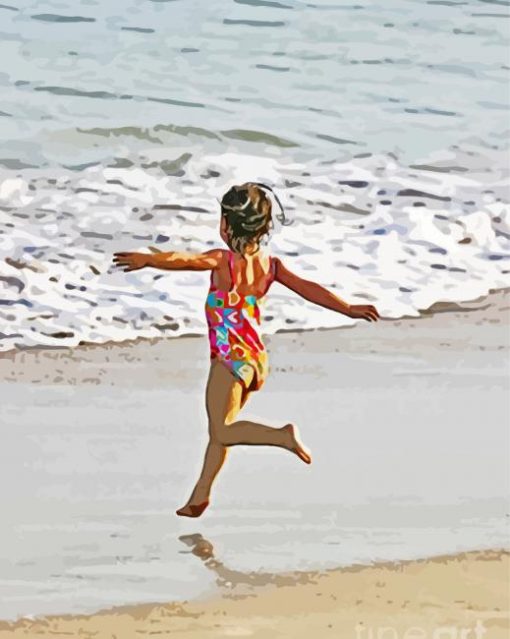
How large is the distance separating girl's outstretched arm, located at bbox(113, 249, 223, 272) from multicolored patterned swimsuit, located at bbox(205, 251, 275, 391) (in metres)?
0.10

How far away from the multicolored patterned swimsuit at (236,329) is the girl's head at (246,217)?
0.04 meters

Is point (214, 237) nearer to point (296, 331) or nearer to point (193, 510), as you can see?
point (296, 331)

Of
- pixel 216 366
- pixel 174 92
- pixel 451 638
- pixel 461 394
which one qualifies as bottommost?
pixel 174 92

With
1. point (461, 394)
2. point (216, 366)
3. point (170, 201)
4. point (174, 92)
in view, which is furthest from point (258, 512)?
point (174, 92)

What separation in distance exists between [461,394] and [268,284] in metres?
1.75

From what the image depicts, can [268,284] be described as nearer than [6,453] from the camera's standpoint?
Yes

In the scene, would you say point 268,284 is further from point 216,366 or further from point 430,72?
point 430,72

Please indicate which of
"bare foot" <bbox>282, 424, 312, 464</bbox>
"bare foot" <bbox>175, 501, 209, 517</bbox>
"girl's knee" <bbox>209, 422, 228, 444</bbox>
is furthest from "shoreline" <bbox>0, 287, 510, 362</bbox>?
"bare foot" <bbox>282, 424, 312, 464</bbox>

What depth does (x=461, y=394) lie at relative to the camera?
488cm

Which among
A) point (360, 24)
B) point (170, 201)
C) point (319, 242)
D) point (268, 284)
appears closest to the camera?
point (268, 284)

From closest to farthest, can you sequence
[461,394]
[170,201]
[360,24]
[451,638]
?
[451,638] → [461,394] → [170,201] → [360,24]

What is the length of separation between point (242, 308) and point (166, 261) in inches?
11.0

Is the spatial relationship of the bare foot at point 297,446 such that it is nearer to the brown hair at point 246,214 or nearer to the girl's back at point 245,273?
the girl's back at point 245,273

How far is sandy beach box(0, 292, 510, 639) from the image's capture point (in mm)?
3010
